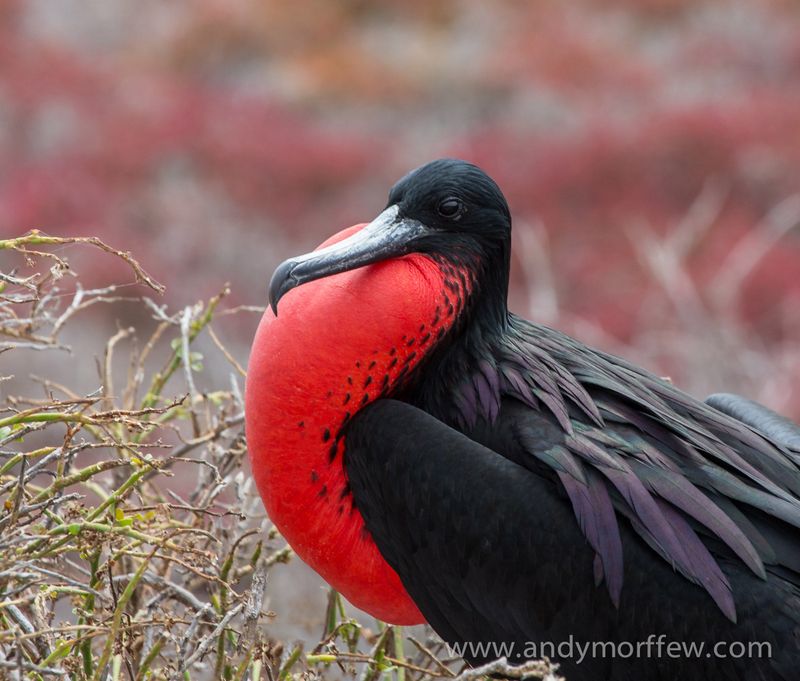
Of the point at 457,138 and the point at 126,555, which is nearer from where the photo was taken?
the point at 126,555

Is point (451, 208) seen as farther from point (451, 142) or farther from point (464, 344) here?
point (451, 142)

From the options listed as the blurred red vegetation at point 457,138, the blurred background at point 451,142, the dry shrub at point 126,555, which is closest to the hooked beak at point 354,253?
the dry shrub at point 126,555

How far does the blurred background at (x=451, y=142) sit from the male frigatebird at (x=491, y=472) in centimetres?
339

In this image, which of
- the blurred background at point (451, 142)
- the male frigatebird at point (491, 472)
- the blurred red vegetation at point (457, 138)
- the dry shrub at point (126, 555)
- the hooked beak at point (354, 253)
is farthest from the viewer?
the blurred red vegetation at point (457, 138)

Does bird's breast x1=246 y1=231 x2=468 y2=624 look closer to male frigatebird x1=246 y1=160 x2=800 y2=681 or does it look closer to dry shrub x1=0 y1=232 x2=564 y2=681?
male frigatebird x1=246 y1=160 x2=800 y2=681

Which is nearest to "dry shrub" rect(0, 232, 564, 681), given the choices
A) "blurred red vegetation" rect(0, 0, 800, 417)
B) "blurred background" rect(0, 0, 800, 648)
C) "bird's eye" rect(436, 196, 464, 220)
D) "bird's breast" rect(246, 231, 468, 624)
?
"bird's breast" rect(246, 231, 468, 624)

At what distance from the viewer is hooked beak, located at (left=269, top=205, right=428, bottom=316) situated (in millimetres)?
2781

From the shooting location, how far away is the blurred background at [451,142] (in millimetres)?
9500

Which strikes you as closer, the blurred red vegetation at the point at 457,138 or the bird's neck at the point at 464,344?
the bird's neck at the point at 464,344

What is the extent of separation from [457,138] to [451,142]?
17 cm

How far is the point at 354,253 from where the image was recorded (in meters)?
2.84

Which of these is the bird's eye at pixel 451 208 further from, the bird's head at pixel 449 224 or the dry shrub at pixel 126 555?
the dry shrub at pixel 126 555

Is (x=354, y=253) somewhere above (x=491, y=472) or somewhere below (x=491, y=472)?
above

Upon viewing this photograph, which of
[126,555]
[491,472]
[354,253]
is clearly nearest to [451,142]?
[354,253]
